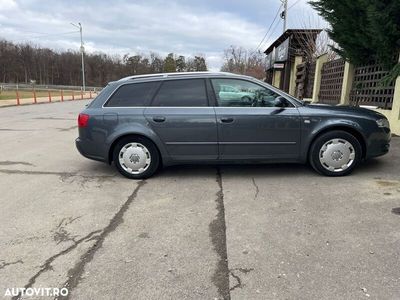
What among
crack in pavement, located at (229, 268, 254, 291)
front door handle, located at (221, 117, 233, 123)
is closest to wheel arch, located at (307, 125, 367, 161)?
front door handle, located at (221, 117, 233, 123)

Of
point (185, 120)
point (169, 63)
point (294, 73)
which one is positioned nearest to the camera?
point (185, 120)

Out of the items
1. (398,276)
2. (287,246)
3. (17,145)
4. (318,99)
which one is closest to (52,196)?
(287,246)

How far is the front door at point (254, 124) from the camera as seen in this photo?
563 cm

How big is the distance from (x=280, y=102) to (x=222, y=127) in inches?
36.0

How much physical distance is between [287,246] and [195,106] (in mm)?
2819

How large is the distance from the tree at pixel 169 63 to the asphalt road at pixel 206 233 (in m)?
80.4

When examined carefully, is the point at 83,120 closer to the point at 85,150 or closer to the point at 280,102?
the point at 85,150

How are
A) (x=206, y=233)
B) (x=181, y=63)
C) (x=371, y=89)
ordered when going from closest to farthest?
1. (x=206, y=233)
2. (x=371, y=89)
3. (x=181, y=63)

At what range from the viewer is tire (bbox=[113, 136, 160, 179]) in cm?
582

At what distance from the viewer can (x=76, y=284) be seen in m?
3.01

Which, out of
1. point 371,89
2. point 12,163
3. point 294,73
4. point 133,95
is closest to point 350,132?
point 133,95

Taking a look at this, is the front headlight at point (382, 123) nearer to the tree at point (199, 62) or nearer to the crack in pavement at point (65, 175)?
the crack in pavement at point (65, 175)

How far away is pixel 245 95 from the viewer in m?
5.75

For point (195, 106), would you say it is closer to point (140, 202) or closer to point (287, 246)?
point (140, 202)
